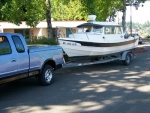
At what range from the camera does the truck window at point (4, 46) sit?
8.67 m

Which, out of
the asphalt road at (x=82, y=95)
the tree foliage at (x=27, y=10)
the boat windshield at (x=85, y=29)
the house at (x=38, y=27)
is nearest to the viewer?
the asphalt road at (x=82, y=95)

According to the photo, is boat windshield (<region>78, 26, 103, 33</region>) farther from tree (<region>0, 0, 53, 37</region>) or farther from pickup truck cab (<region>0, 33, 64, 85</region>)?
pickup truck cab (<region>0, 33, 64, 85</region>)

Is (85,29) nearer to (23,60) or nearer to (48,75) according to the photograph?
(48,75)

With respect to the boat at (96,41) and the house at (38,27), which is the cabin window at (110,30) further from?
the house at (38,27)

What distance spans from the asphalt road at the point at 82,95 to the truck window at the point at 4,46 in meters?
1.39

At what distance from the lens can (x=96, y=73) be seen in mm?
13586

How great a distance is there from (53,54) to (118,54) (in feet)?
23.9

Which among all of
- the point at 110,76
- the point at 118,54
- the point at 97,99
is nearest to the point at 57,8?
the point at 118,54

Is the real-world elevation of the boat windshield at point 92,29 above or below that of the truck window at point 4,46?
above

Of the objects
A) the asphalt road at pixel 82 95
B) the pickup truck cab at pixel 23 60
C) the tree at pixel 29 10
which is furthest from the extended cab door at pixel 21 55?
the tree at pixel 29 10

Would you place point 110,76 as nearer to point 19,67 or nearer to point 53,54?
point 53,54

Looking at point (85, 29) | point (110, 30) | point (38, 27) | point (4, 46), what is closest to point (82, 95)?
point (4, 46)

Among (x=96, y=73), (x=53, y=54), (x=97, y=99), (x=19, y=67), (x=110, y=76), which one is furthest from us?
(x=96, y=73)

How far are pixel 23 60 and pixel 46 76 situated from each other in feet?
5.28
